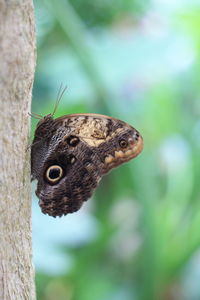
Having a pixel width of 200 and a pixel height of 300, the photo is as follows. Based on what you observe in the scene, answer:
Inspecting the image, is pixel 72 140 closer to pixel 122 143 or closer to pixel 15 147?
pixel 122 143

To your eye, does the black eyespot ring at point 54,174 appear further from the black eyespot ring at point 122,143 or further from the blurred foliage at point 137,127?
the blurred foliage at point 137,127

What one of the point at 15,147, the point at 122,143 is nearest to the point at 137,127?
the point at 122,143

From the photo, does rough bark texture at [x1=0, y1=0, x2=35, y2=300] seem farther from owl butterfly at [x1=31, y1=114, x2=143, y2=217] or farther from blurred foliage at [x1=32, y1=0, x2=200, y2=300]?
blurred foliage at [x1=32, y1=0, x2=200, y2=300]

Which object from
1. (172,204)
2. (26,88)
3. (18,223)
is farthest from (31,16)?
(172,204)

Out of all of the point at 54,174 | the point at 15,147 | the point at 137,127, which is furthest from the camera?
the point at 137,127

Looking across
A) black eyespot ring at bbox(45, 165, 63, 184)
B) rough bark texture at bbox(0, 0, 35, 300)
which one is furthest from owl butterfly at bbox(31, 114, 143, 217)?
rough bark texture at bbox(0, 0, 35, 300)

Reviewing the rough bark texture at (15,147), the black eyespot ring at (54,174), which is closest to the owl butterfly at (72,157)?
the black eyespot ring at (54,174)

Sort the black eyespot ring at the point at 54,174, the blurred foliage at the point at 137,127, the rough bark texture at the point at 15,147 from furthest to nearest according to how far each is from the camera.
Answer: the blurred foliage at the point at 137,127
the black eyespot ring at the point at 54,174
the rough bark texture at the point at 15,147
